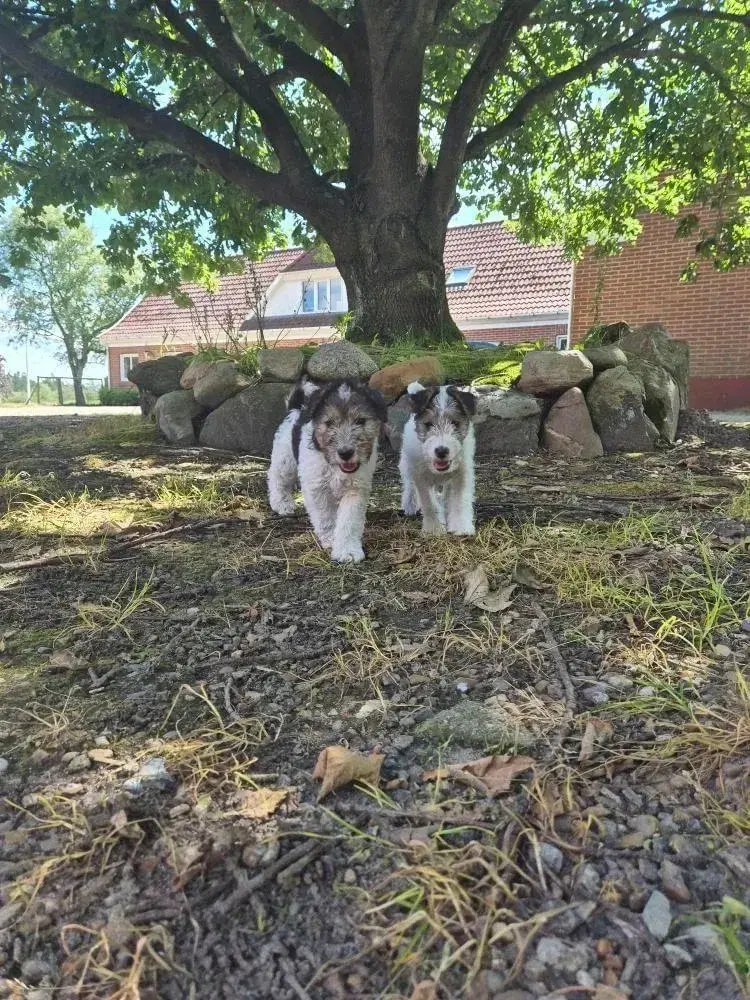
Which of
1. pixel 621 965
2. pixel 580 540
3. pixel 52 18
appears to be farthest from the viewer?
pixel 52 18

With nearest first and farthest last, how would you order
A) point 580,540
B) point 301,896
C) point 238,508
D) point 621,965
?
1. point 621,965
2. point 301,896
3. point 580,540
4. point 238,508

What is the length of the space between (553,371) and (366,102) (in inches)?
224

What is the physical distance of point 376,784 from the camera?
184 centimetres

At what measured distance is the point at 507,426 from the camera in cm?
759

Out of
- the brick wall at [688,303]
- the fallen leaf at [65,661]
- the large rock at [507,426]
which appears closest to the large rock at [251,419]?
the large rock at [507,426]

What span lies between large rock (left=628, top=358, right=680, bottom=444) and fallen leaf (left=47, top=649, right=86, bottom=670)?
7355mm

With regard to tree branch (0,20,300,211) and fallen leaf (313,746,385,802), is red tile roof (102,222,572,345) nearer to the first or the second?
tree branch (0,20,300,211)

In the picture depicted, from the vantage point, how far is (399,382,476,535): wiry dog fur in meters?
4.17

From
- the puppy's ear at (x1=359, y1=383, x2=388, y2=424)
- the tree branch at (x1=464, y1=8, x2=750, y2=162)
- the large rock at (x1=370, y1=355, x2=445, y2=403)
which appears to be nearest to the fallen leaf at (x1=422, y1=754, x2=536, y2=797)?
the puppy's ear at (x1=359, y1=383, x2=388, y2=424)

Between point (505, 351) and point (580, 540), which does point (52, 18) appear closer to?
point (505, 351)

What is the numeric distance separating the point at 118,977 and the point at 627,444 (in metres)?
7.52

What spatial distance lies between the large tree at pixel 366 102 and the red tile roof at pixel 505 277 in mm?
13523

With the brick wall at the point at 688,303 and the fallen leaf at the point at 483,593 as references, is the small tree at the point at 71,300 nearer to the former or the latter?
the brick wall at the point at 688,303

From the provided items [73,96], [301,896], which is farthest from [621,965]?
[73,96]
